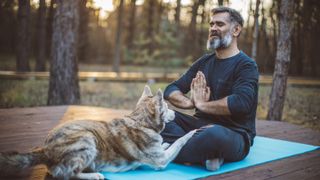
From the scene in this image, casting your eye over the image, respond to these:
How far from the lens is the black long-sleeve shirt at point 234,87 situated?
Answer: 3.69 meters

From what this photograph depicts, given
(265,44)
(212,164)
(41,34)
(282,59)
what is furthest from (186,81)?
(41,34)

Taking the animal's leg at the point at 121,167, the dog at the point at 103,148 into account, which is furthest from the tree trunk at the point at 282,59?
the animal's leg at the point at 121,167

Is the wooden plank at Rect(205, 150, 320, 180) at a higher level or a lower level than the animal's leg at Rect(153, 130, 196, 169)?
lower

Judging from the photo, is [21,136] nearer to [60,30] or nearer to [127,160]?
[127,160]

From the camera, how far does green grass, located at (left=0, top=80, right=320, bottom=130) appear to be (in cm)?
806

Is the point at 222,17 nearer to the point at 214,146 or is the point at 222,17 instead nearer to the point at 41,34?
the point at 214,146

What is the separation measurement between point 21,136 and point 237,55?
115 inches

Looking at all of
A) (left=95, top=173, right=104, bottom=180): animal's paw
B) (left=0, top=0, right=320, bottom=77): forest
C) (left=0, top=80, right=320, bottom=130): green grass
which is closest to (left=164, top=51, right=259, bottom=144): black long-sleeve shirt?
(left=95, top=173, right=104, bottom=180): animal's paw

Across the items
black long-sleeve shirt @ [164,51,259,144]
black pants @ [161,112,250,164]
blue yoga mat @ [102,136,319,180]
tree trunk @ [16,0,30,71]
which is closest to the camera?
blue yoga mat @ [102,136,319,180]

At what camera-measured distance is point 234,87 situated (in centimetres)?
381

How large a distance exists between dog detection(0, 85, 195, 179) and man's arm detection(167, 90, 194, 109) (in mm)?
524

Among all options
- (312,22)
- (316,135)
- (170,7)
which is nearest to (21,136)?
(316,135)

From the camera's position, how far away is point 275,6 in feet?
34.4

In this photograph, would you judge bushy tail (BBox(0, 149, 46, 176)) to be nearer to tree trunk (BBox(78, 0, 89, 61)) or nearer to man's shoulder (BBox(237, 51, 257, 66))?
man's shoulder (BBox(237, 51, 257, 66))
